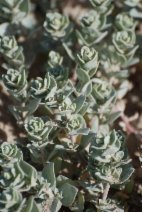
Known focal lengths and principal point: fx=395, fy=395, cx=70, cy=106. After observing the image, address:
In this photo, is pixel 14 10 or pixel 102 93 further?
pixel 14 10

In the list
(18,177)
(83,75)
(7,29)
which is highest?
(7,29)

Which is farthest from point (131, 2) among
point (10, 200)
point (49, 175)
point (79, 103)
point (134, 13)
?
point (10, 200)

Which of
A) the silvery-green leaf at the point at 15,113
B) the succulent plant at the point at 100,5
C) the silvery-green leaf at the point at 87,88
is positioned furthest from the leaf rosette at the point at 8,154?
the succulent plant at the point at 100,5

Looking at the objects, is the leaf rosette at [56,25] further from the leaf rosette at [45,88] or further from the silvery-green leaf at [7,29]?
the leaf rosette at [45,88]

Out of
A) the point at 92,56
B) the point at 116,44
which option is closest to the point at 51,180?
the point at 92,56

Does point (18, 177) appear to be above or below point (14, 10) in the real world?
below

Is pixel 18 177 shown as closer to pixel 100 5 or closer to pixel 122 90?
pixel 122 90

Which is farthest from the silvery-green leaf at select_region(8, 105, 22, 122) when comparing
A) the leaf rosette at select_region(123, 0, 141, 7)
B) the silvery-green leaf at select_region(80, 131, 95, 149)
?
the leaf rosette at select_region(123, 0, 141, 7)
